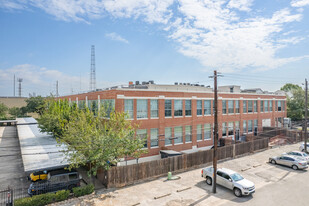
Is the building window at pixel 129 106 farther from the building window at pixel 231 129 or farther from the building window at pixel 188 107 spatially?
the building window at pixel 231 129

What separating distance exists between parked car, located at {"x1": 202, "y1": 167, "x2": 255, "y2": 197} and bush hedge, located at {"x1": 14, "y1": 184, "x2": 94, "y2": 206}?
1142 cm

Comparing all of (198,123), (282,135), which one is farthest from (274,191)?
(282,135)

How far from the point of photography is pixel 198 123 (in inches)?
1367

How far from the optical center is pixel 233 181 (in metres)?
18.5

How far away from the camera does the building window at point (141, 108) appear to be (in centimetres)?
2864

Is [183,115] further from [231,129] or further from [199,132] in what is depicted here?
[231,129]

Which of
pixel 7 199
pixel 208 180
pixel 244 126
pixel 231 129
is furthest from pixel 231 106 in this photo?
pixel 7 199

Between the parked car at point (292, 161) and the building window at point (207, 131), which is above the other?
the building window at point (207, 131)

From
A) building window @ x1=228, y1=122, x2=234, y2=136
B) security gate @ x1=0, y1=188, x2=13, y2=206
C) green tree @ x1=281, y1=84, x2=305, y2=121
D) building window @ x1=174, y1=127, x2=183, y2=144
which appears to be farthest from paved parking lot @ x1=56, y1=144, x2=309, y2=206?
green tree @ x1=281, y1=84, x2=305, y2=121

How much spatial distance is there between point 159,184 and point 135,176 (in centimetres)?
255

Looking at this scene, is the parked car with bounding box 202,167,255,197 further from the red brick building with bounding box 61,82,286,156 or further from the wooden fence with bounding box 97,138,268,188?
the red brick building with bounding box 61,82,286,156

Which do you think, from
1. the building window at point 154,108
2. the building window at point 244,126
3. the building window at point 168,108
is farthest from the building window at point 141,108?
the building window at point 244,126

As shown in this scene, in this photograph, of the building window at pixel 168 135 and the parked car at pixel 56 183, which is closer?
the parked car at pixel 56 183

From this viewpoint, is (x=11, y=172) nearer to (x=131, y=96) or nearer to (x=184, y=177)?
(x=131, y=96)
